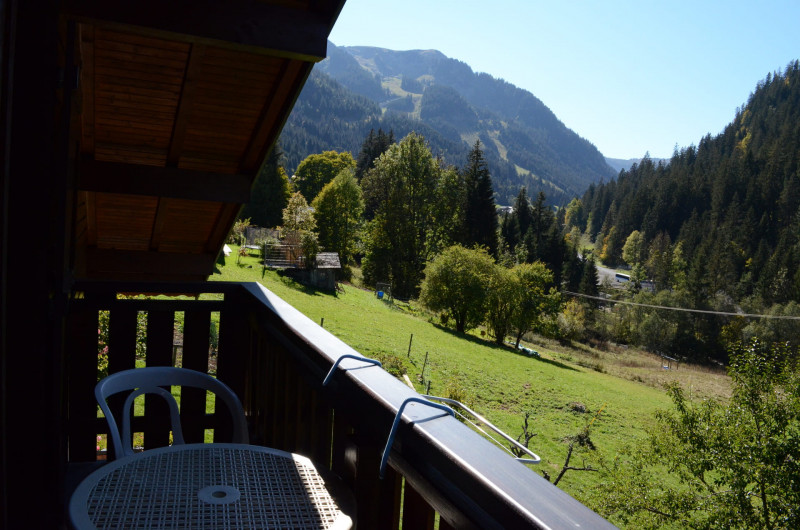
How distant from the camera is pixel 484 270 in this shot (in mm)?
25516

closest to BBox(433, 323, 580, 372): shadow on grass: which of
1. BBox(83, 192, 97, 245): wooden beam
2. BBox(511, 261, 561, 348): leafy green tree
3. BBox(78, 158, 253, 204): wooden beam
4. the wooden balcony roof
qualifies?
BBox(511, 261, 561, 348): leafy green tree

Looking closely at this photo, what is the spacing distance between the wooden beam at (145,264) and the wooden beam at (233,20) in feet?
11.0

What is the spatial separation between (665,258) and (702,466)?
183 ft

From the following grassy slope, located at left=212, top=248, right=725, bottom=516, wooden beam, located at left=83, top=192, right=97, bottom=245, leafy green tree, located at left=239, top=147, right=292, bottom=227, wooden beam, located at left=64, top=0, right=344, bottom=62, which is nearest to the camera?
wooden beam, located at left=64, top=0, right=344, bottom=62

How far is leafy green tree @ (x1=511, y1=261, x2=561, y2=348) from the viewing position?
83.5 ft

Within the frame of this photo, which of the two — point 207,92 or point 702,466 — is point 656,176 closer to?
point 702,466

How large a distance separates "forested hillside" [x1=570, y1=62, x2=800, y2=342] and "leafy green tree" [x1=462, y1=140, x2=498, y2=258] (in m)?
24.9

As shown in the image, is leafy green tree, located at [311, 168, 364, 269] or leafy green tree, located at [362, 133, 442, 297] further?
leafy green tree, located at [362, 133, 442, 297]

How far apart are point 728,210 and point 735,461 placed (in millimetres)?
59708

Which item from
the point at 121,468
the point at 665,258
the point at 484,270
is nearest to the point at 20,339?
the point at 121,468

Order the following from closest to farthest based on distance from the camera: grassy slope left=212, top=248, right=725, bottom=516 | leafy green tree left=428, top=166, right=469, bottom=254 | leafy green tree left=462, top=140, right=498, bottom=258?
grassy slope left=212, top=248, right=725, bottom=516 < leafy green tree left=428, top=166, right=469, bottom=254 < leafy green tree left=462, top=140, right=498, bottom=258

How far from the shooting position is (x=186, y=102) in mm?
3211

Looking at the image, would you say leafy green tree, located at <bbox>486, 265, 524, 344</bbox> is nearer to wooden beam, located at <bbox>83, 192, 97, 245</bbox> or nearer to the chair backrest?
wooden beam, located at <bbox>83, 192, 97, 245</bbox>

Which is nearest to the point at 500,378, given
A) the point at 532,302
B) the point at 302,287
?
the point at 302,287
